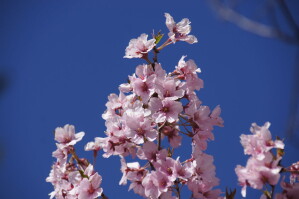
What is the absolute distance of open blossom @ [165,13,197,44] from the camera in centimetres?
157

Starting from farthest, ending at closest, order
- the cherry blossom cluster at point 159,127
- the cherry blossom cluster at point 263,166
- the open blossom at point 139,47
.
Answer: the open blossom at point 139,47 → the cherry blossom cluster at point 159,127 → the cherry blossom cluster at point 263,166

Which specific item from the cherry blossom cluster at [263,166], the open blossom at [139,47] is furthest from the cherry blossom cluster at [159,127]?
the cherry blossom cluster at [263,166]

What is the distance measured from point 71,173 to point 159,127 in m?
0.38

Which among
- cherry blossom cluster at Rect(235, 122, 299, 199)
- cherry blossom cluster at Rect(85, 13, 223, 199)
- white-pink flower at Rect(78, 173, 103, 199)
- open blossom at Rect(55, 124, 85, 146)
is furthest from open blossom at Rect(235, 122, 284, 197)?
open blossom at Rect(55, 124, 85, 146)

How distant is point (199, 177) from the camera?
4.51ft

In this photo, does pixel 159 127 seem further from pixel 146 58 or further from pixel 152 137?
pixel 146 58

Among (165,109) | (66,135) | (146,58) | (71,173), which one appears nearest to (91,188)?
(71,173)

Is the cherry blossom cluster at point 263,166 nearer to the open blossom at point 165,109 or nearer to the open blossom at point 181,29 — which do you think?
the open blossom at point 165,109

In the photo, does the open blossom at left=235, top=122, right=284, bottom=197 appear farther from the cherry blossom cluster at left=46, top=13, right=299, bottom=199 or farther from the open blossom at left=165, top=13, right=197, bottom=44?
the open blossom at left=165, top=13, right=197, bottom=44

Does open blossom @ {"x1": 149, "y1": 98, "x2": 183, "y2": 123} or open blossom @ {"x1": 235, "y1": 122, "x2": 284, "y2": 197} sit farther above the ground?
open blossom @ {"x1": 149, "y1": 98, "x2": 183, "y2": 123}

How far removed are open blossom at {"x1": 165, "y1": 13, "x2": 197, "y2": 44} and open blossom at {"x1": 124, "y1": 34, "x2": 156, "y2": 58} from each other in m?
0.12

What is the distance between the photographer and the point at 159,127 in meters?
1.39

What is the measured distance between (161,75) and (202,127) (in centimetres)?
25

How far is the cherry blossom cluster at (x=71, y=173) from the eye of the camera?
53.9 inches
